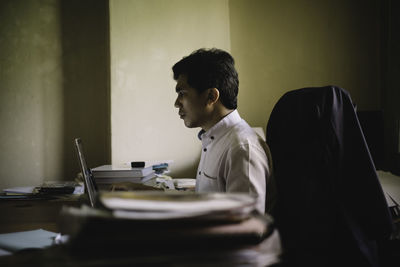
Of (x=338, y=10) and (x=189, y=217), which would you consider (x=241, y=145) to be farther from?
(x=338, y=10)

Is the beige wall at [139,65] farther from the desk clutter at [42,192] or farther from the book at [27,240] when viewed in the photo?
the book at [27,240]

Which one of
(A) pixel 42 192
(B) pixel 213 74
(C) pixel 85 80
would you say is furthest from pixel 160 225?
(C) pixel 85 80

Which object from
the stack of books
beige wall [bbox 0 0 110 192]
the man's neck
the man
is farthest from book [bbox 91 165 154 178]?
beige wall [bbox 0 0 110 192]

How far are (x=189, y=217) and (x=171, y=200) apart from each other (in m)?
0.06

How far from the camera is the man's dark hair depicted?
1453mm

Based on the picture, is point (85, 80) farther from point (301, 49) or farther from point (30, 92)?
point (301, 49)

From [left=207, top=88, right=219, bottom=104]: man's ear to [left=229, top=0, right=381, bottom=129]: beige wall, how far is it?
5.18 feet

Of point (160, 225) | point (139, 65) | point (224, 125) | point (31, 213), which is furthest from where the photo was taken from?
point (139, 65)

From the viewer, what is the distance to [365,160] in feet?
2.81

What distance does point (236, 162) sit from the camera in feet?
3.51

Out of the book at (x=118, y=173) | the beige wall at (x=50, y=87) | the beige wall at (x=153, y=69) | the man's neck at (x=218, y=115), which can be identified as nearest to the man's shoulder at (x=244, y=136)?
the man's neck at (x=218, y=115)

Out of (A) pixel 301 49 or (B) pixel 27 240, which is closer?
(B) pixel 27 240

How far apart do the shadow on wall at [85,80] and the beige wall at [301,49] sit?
1.24 m

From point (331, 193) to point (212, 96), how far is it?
748 mm
